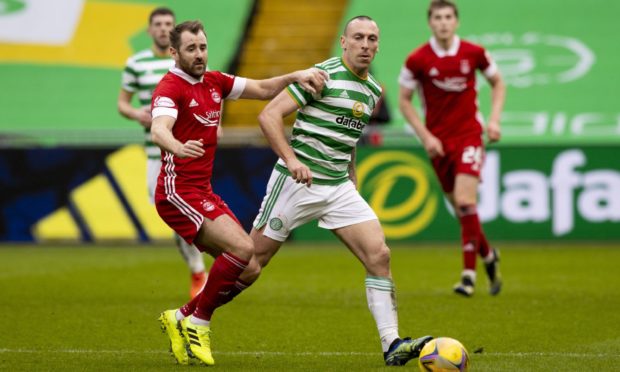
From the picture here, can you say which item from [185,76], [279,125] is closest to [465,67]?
[279,125]

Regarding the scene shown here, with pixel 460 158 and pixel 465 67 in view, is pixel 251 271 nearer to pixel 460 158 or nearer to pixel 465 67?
pixel 460 158

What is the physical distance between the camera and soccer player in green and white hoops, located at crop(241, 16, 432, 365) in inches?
282

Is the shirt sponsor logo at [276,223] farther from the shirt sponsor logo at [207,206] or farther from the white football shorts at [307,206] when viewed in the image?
the shirt sponsor logo at [207,206]

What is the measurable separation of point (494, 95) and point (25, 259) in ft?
22.5

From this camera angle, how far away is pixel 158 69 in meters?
10.7

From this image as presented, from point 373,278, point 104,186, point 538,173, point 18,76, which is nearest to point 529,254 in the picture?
point 538,173

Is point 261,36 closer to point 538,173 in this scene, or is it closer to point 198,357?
point 538,173

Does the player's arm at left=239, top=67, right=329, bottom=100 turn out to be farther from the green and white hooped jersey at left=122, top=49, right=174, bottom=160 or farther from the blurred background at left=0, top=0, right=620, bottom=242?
the blurred background at left=0, top=0, right=620, bottom=242

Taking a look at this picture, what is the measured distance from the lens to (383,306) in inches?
279

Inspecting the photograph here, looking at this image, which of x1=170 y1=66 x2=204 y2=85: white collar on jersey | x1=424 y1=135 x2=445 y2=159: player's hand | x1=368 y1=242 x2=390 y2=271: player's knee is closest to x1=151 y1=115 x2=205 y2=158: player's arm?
x1=170 y1=66 x2=204 y2=85: white collar on jersey

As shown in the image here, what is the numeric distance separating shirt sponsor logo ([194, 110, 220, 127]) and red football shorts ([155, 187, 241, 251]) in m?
0.43

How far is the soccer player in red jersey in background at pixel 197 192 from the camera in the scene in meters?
7.18

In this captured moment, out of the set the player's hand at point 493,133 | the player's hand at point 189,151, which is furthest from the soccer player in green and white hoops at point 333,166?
the player's hand at point 493,133

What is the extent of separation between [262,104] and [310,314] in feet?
40.7
